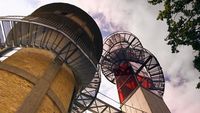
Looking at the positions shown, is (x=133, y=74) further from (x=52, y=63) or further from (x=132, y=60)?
(x=52, y=63)

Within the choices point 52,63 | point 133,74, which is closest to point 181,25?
point 52,63

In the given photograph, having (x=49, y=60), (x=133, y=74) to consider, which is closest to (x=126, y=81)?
(x=133, y=74)

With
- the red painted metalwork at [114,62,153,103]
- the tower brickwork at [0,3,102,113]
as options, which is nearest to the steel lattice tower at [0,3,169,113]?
the tower brickwork at [0,3,102,113]

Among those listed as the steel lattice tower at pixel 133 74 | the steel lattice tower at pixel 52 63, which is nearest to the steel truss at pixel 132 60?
the steel lattice tower at pixel 133 74

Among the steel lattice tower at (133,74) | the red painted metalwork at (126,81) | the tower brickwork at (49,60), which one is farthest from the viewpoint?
the red painted metalwork at (126,81)

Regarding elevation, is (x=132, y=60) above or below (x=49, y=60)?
above

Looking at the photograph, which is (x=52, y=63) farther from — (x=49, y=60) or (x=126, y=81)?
(x=126, y=81)

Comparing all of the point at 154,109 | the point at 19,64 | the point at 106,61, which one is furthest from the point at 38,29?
the point at 106,61

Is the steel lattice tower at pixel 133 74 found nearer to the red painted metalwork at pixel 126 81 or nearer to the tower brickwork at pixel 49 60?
the red painted metalwork at pixel 126 81

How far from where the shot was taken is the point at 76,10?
13562 mm

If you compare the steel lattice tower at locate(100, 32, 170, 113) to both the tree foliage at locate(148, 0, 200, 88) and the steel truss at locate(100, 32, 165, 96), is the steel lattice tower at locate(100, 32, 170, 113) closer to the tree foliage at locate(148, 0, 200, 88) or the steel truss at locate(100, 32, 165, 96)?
the steel truss at locate(100, 32, 165, 96)

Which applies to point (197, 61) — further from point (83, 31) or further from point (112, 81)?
point (112, 81)

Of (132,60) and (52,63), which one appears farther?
(132,60)

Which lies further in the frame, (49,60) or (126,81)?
(126,81)
